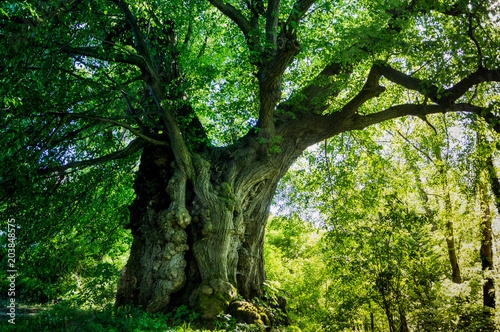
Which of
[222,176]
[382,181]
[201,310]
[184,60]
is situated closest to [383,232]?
[382,181]

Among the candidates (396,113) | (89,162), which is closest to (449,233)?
(396,113)

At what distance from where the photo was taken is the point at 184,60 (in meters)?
8.18

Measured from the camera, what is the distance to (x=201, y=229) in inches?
248

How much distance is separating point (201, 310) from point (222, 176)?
9.95 ft

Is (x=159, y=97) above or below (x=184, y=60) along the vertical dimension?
below

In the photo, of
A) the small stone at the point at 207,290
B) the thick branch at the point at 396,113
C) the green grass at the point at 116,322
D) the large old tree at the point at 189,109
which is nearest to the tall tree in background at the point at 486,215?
the large old tree at the point at 189,109

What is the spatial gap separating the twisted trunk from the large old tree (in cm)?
3

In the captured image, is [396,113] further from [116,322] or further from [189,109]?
[116,322]

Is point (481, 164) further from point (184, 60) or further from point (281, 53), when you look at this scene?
point (184, 60)

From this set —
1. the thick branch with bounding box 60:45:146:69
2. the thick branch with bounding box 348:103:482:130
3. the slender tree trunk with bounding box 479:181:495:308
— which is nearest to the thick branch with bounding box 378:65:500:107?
the thick branch with bounding box 348:103:482:130

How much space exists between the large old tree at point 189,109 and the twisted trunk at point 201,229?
3 centimetres

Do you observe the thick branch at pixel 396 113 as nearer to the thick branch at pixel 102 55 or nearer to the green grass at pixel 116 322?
the green grass at pixel 116 322

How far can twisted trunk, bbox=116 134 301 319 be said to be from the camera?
19.2ft

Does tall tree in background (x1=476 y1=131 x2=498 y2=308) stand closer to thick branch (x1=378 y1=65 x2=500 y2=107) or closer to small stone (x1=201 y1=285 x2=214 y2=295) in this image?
thick branch (x1=378 y1=65 x2=500 y2=107)
